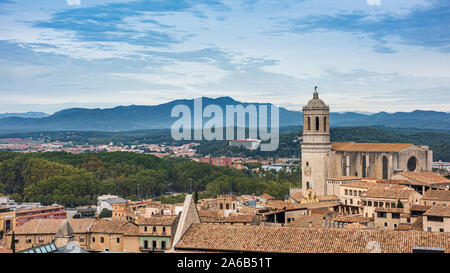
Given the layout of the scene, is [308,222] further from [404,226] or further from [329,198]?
[329,198]

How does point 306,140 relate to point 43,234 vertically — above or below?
above

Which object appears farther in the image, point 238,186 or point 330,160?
point 238,186

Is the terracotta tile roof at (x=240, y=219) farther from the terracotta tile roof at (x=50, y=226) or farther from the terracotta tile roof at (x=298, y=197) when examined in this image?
the terracotta tile roof at (x=298, y=197)

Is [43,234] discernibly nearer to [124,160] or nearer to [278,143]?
[124,160]

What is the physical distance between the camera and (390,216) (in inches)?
1581

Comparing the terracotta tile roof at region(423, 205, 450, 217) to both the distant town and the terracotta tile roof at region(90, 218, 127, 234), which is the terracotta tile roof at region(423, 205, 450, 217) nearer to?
the distant town

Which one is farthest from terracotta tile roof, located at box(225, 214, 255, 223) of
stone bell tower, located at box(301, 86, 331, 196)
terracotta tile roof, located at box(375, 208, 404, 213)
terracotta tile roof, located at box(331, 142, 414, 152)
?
terracotta tile roof, located at box(331, 142, 414, 152)

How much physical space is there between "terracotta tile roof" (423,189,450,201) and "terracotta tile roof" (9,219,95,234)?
22.1m

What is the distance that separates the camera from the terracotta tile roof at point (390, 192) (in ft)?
145

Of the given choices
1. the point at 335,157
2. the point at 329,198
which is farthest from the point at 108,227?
the point at 335,157

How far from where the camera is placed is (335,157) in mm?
62125
